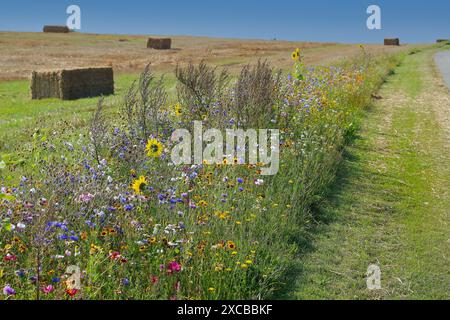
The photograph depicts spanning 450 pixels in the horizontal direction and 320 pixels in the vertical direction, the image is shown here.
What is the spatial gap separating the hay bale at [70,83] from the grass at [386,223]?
508 inches

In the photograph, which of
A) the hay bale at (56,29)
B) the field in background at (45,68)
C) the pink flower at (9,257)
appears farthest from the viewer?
the hay bale at (56,29)

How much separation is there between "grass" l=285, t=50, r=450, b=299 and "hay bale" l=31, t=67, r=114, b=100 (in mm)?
12898

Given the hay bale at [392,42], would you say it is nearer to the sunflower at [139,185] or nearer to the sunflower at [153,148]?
the sunflower at [153,148]

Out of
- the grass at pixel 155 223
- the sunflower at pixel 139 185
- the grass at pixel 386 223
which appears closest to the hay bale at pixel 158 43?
the grass at pixel 386 223

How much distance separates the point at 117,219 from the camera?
4.76 meters

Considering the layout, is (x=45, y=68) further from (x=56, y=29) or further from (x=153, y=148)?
(x=56, y=29)

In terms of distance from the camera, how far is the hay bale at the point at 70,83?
2053cm

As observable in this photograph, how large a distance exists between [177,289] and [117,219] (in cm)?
108

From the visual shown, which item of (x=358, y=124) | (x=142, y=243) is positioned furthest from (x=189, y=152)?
(x=358, y=124)

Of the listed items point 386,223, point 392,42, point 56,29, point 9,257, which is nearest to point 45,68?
point 386,223

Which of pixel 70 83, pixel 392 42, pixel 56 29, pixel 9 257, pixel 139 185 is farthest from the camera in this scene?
pixel 56 29

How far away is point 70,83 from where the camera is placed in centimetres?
2064

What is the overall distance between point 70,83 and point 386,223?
16.6m
